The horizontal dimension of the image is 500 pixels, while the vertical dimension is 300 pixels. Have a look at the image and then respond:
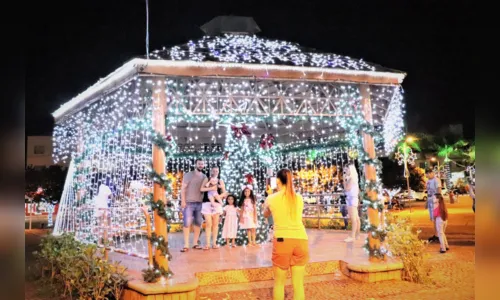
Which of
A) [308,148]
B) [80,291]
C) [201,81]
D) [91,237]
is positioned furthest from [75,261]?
[308,148]

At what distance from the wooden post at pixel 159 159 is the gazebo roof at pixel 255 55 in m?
0.63

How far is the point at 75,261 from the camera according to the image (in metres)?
6.29

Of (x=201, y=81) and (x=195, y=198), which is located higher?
(x=201, y=81)

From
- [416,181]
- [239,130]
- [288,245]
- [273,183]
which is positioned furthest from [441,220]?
[416,181]

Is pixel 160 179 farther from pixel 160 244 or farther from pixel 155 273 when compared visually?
pixel 155 273

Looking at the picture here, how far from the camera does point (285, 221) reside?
17.0 ft

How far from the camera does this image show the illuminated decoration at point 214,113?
7.75 meters

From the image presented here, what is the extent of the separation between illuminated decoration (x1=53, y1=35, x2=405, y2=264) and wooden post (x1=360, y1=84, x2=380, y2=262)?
10cm

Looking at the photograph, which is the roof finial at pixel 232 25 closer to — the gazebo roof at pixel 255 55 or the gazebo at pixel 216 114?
the gazebo at pixel 216 114

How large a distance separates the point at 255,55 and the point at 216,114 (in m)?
1.44

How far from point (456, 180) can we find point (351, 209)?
1866 inches

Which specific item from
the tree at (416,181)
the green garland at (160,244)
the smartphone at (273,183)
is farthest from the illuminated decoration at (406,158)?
the green garland at (160,244)

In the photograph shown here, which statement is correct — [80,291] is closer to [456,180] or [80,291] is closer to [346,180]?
[346,180]

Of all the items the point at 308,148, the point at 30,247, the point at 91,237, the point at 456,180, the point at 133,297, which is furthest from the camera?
the point at 456,180
